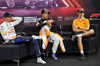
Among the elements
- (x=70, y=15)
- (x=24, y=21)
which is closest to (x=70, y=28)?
(x=70, y=15)

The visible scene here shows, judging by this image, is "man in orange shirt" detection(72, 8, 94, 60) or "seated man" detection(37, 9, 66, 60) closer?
"seated man" detection(37, 9, 66, 60)

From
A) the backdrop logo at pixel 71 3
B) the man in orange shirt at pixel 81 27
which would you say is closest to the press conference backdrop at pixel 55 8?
the backdrop logo at pixel 71 3

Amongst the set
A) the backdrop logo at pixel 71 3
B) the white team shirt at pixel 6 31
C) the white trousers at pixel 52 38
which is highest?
the backdrop logo at pixel 71 3

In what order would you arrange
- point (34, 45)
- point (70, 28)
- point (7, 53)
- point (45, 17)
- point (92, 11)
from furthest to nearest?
1. point (92, 11)
2. point (70, 28)
3. point (45, 17)
4. point (34, 45)
5. point (7, 53)

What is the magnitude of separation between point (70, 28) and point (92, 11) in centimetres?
161

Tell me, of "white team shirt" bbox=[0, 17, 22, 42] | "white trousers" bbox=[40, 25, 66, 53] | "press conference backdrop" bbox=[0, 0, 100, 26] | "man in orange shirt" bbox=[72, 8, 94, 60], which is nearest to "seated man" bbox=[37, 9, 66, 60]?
"white trousers" bbox=[40, 25, 66, 53]

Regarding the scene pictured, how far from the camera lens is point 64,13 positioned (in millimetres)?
5098

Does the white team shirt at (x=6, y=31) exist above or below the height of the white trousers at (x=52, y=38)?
above

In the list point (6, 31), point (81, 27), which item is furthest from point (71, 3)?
point (6, 31)

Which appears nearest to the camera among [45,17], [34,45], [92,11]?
[34,45]

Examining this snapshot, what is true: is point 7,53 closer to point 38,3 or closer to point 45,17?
point 45,17

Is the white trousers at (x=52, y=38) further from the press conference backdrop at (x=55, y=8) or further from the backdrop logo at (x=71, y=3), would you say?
the backdrop logo at (x=71, y=3)

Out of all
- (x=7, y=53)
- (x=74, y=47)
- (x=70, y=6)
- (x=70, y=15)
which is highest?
(x=70, y=6)

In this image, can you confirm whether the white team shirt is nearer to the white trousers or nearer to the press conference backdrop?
the white trousers
